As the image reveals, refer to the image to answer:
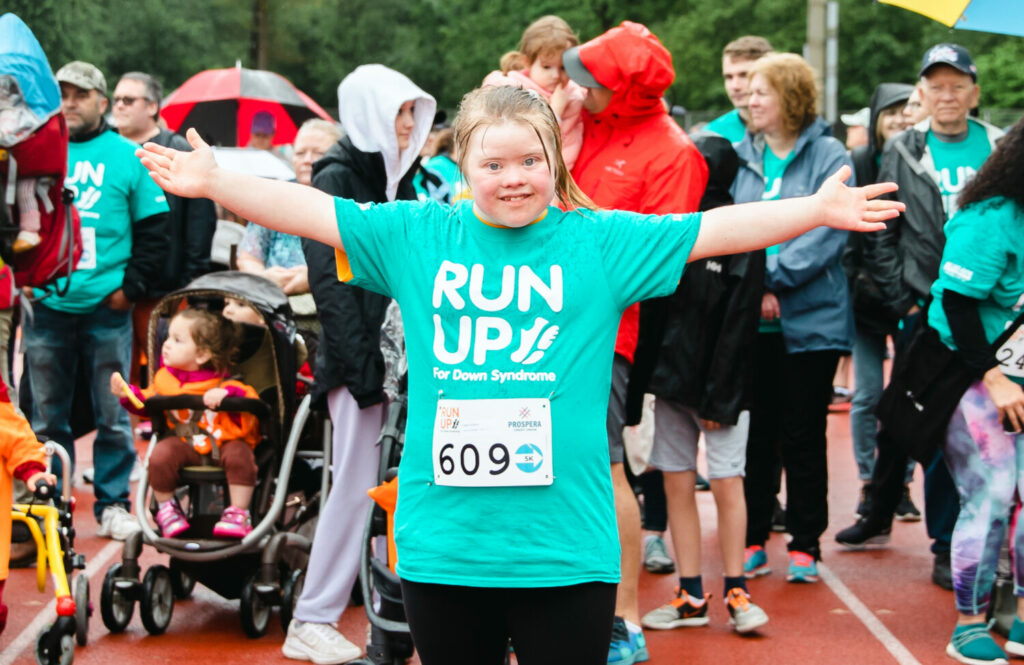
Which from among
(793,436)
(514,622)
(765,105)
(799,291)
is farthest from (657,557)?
(514,622)

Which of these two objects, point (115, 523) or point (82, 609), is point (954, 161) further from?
point (115, 523)

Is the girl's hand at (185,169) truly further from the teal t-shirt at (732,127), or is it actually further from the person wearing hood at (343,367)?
the teal t-shirt at (732,127)

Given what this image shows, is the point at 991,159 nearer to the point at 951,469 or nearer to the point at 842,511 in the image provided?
the point at 951,469

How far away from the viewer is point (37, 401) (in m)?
7.56

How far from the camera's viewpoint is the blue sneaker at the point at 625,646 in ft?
17.8

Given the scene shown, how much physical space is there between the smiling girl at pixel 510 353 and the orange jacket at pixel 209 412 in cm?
279

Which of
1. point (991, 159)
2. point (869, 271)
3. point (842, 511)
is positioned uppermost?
point (991, 159)

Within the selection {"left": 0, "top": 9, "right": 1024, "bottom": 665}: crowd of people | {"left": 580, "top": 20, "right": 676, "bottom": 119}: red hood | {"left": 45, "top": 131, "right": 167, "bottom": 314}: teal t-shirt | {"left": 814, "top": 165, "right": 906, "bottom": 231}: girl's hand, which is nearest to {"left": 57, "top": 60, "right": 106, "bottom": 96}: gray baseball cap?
{"left": 0, "top": 9, "right": 1024, "bottom": 665}: crowd of people

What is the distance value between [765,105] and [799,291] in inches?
35.9

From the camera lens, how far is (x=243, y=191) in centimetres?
317

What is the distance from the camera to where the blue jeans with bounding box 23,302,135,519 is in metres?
7.55

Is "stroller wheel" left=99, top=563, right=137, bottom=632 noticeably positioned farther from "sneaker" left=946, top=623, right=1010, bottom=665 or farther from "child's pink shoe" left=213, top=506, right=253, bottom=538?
"sneaker" left=946, top=623, right=1010, bottom=665

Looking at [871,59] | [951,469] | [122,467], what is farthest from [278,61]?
[951,469]

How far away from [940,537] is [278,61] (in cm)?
3653
